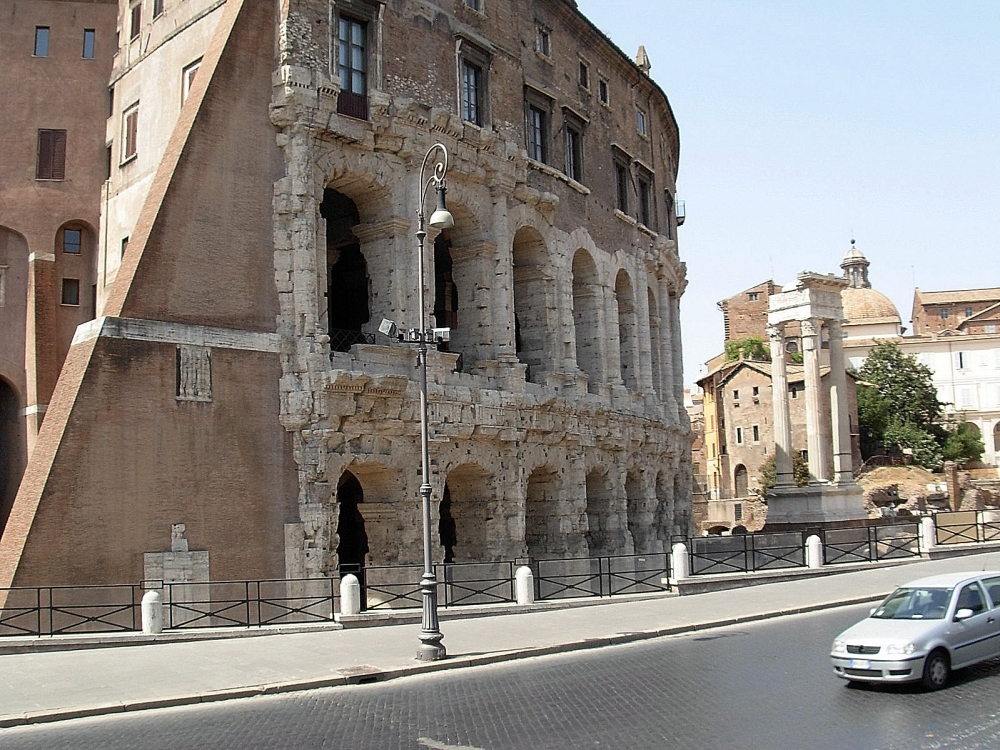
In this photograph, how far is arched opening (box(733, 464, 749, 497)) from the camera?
74.7 m

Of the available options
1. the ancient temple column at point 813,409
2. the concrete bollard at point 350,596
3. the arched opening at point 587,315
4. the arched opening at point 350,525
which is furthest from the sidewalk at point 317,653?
the ancient temple column at point 813,409

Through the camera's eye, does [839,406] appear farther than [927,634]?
Yes

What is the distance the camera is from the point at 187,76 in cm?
2492

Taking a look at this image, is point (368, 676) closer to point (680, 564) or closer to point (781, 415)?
point (680, 564)

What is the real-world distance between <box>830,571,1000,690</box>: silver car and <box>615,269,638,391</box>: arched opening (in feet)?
76.3

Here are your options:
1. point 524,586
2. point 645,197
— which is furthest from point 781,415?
point 524,586

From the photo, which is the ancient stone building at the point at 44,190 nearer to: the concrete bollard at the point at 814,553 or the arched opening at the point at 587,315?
the arched opening at the point at 587,315

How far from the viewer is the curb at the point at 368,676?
12052mm

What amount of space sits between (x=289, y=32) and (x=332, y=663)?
47.3 ft

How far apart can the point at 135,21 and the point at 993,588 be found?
Result: 79.2 feet

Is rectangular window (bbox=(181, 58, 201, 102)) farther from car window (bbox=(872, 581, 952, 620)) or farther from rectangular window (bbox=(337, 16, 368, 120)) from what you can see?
car window (bbox=(872, 581, 952, 620))

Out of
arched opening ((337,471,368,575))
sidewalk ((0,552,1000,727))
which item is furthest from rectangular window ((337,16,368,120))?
sidewalk ((0,552,1000,727))

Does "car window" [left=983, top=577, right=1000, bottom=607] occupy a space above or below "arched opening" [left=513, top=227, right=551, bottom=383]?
below

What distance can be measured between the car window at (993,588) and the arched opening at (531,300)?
18126mm
